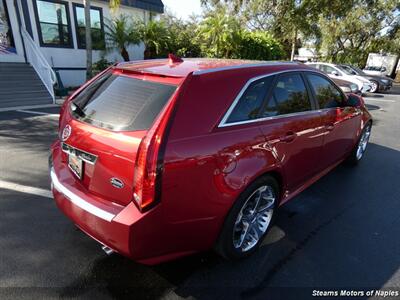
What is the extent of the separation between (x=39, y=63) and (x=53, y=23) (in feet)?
9.37

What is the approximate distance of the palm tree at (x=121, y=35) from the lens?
12734 millimetres

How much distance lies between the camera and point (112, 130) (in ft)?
7.13

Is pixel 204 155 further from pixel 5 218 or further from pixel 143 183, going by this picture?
pixel 5 218

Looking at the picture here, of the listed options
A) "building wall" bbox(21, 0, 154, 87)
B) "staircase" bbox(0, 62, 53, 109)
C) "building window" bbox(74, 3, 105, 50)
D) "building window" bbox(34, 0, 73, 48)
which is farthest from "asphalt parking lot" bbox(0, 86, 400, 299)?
→ "building window" bbox(74, 3, 105, 50)

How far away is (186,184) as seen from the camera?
6.68ft

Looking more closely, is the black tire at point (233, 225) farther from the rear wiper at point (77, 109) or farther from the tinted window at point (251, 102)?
the rear wiper at point (77, 109)

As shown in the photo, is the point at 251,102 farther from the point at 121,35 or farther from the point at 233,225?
the point at 121,35

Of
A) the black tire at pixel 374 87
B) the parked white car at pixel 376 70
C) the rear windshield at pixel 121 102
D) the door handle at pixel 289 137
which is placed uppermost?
the rear windshield at pixel 121 102

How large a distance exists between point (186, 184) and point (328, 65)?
15.6 meters

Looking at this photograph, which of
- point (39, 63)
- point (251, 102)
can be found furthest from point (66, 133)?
point (39, 63)

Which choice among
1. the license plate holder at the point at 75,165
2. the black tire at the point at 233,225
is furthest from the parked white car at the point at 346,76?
the license plate holder at the point at 75,165

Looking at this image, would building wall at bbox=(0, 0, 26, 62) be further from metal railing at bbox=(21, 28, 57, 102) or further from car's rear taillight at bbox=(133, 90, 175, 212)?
car's rear taillight at bbox=(133, 90, 175, 212)

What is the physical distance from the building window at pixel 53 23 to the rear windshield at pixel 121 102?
11.2 metres

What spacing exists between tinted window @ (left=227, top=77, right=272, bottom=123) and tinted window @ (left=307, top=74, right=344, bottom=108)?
102cm
